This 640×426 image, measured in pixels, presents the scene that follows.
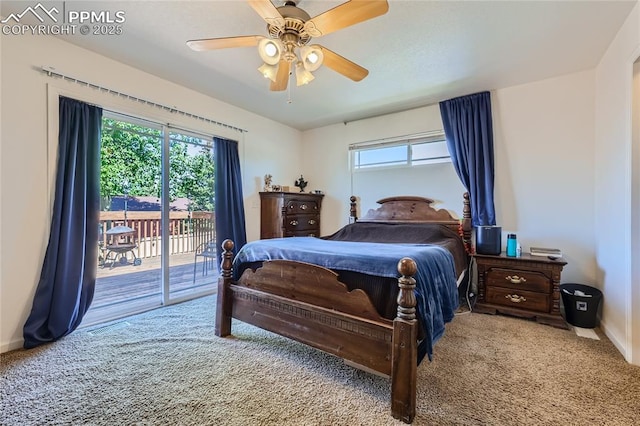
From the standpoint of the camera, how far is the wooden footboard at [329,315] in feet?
4.76

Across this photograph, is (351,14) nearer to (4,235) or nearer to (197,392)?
(197,392)

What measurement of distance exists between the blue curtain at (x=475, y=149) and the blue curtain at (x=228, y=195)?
2.89 metres

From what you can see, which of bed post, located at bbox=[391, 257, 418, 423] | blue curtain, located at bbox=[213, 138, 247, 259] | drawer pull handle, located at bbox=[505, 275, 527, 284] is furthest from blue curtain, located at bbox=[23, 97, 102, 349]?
drawer pull handle, located at bbox=[505, 275, 527, 284]

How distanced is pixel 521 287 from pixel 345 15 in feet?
9.68

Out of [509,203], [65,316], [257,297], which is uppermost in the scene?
[509,203]

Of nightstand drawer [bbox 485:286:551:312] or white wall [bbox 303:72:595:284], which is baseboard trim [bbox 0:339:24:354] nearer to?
nightstand drawer [bbox 485:286:551:312]

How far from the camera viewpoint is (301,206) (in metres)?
4.34

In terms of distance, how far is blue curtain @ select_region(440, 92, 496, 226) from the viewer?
10.6 ft

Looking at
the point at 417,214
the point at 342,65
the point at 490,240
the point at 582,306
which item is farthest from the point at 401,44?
the point at 582,306

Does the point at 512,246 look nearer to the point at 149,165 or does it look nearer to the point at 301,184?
the point at 301,184

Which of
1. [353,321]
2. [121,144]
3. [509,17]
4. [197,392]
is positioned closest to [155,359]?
[197,392]

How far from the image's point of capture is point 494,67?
2.79 m

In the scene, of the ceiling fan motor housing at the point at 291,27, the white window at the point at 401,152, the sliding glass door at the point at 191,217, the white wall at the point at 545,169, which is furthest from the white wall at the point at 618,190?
the sliding glass door at the point at 191,217

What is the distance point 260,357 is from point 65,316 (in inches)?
70.6
